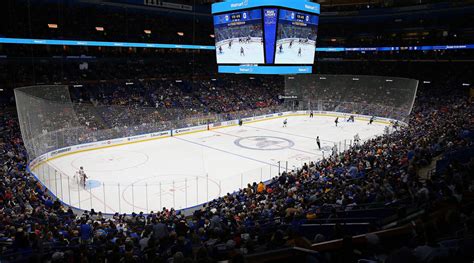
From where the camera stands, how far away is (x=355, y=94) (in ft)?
144

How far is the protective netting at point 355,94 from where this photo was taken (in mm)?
38031

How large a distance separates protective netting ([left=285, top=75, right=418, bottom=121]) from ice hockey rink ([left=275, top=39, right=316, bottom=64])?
45.9 feet

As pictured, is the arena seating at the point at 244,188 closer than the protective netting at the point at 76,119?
Yes

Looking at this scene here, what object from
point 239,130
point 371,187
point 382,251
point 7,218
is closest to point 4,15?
point 239,130

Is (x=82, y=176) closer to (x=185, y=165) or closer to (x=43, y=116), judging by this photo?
(x=43, y=116)

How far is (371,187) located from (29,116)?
1755 centimetres

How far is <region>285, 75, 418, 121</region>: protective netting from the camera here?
125ft

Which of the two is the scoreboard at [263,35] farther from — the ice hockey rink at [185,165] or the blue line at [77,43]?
the blue line at [77,43]

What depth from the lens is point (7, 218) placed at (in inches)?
408

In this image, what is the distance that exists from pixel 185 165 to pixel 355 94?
28.0 metres

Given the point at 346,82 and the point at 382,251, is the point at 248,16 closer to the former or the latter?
the point at 382,251

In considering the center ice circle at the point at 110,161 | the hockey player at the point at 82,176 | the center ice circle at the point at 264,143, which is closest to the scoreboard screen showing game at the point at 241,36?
the center ice circle at the point at 264,143

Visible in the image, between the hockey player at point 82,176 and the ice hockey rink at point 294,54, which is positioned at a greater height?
the ice hockey rink at point 294,54

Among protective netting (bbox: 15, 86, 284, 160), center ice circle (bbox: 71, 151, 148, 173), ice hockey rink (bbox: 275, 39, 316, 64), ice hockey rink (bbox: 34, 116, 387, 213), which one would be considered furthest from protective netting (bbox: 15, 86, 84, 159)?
ice hockey rink (bbox: 275, 39, 316, 64)
